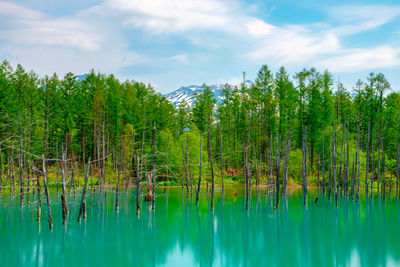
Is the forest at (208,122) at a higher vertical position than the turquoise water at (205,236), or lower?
higher

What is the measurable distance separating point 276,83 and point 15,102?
36.7 m

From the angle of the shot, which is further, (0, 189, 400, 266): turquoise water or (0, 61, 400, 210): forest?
(0, 61, 400, 210): forest

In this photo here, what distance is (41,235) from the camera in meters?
20.7

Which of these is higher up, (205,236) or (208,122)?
(208,122)

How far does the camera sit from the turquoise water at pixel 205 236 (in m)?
17.5

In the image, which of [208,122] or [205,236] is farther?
[208,122]

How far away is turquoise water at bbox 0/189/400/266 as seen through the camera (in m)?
17.5

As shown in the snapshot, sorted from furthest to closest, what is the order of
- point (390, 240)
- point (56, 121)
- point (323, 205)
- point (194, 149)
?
point (56, 121) < point (194, 149) < point (323, 205) < point (390, 240)

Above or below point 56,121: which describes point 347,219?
below

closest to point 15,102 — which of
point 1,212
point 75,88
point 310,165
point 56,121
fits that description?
point 56,121

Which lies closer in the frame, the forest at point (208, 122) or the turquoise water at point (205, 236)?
the turquoise water at point (205, 236)

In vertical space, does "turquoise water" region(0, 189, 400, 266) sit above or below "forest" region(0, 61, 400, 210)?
below

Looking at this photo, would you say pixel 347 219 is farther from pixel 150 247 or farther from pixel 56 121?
pixel 56 121

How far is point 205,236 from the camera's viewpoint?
73.9 feet
